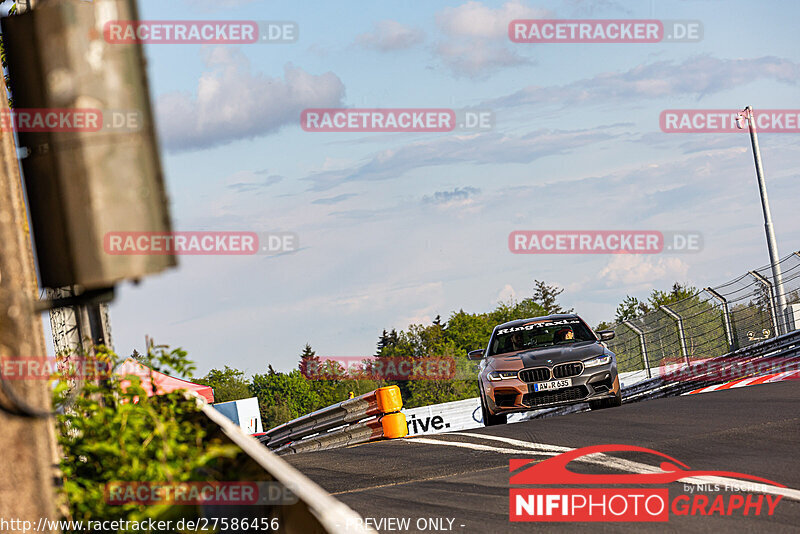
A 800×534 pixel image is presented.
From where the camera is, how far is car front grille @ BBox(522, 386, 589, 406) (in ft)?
39.3

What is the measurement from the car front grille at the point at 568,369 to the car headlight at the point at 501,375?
1.95ft

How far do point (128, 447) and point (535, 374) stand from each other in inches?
362

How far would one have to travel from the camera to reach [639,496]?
5.91 meters

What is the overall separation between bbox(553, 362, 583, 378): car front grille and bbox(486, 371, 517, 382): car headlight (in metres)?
0.59

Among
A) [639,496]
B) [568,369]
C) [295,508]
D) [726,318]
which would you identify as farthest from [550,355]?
[295,508]

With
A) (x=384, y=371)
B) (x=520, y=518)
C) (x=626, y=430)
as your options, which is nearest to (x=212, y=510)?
(x=520, y=518)

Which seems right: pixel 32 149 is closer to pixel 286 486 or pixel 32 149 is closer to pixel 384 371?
pixel 286 486

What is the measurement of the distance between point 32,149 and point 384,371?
144954 millimetres

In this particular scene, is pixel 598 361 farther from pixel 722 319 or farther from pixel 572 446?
pixel 722 319

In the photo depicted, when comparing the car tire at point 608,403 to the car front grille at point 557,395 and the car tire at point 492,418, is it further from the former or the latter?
the car tire at point 492,418

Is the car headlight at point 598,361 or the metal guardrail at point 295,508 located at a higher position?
the metal guardrail at point 295,508

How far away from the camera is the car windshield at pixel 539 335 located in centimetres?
1319

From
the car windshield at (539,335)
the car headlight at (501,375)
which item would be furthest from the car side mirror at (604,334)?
the car headlight at (501,375)

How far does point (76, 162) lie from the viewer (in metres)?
2.61
